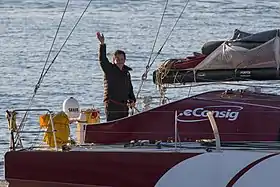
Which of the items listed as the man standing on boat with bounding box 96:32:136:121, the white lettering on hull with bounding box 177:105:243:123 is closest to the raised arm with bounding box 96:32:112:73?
the man standing on boat with bounding box 96:32:136:121

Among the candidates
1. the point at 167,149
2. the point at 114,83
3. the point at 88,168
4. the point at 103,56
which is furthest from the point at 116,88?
the point at 167,149

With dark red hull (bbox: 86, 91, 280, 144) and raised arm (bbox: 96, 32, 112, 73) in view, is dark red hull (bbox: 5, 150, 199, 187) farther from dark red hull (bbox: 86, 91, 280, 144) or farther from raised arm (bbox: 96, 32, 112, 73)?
raised arm (bbox: 96, 32, 112, 73)

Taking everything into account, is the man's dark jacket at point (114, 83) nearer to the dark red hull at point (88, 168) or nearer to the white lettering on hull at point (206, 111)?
the white lettering on hull at point (206, 111)

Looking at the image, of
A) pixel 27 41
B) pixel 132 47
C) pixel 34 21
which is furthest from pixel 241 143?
pixel 34 21

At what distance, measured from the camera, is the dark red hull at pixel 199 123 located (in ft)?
33.6

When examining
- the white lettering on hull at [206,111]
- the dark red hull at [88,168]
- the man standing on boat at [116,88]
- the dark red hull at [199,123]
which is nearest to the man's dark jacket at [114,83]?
the man standing on boat at [116,88]

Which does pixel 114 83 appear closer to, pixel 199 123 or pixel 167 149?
pixel 199 123

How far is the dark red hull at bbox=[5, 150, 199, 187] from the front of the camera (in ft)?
32.3

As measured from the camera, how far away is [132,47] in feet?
98.4

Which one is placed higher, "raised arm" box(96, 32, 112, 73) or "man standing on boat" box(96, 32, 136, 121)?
"raised arm" box(96, 32, 112, 73)

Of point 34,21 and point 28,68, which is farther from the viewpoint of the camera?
point 34,21

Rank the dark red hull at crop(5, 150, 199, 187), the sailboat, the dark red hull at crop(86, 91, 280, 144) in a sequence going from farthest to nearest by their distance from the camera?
the dark red hull at crop(86, 91, 280, 144) < the dark red hull at crop(5, 150, 199, 187) < the sailboat

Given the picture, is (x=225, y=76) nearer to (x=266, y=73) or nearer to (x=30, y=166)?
(x=266, y=73)

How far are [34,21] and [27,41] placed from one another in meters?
5.90
